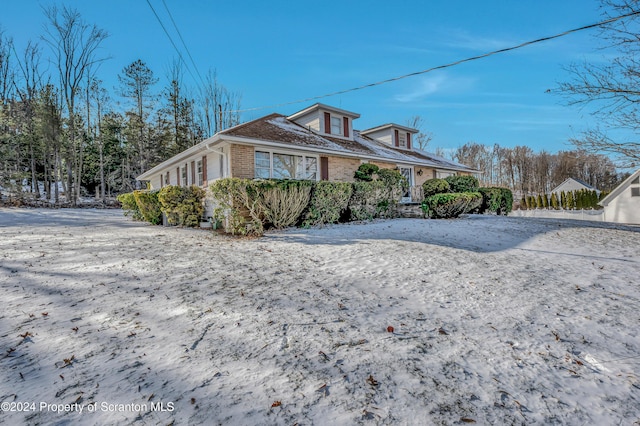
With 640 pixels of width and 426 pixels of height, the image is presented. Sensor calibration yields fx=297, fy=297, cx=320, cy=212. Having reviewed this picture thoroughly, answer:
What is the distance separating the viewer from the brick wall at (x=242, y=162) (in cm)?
1093

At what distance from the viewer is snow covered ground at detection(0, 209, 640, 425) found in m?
1.87

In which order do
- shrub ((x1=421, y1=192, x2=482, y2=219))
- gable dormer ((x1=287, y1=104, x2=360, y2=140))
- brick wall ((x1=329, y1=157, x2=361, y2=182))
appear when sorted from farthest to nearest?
1. gable dormer ((x1=287, y1=104, x2=360, y2=140))
2. brick wall ((x1=329, y1=157, x2=361, y2=182))
3. shrub ((x1=421, y1=192, x2=482, y2=219))

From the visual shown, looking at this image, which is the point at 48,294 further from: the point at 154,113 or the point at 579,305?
the point at 154,113

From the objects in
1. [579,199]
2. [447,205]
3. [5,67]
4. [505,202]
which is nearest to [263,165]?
[447,205]

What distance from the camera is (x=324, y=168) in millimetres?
13766

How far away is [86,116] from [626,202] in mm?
41198

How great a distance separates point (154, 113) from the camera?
26375mm

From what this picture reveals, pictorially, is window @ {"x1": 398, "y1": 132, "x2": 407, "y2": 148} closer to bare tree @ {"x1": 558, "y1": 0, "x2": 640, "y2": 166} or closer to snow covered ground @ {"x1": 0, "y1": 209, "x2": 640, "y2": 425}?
bare tree @ {"x1": 558, "y1": 0, "x2": 640, "y2": 166}

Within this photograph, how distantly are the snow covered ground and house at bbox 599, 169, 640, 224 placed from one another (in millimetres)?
18740

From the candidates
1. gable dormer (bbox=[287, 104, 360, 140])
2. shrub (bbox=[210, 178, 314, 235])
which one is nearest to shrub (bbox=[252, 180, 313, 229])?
shrub (bbox=[210, 178, 314, 235])

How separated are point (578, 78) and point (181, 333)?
428 inches

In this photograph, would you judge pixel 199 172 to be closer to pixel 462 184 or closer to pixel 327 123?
pixel 327 123

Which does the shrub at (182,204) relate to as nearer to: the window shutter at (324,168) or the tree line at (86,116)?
the window shutter at (324,168)

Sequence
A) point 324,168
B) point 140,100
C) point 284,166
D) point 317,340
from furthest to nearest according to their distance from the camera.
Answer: point 140,100, point 324,168, point 284,166, point 317,340
